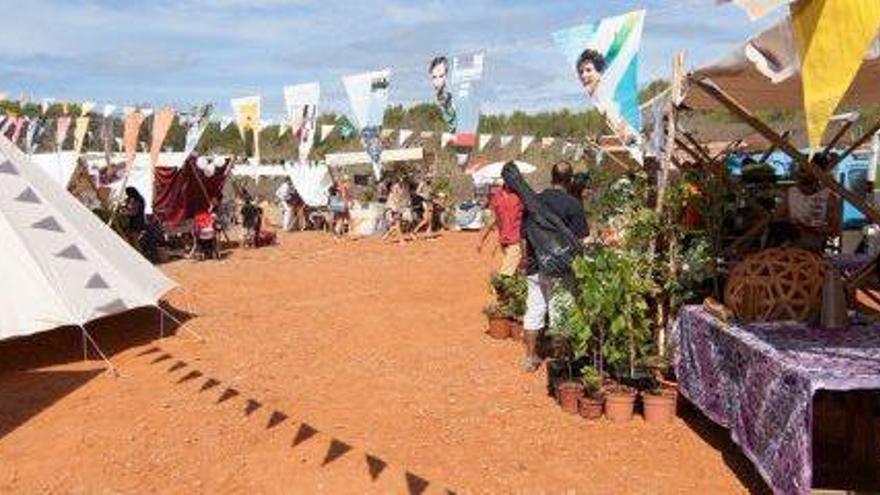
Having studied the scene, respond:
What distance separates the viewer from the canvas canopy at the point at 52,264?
Answer: 317 inches

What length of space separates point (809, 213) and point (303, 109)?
48.4 feet

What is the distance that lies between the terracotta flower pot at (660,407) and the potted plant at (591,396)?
0.32m

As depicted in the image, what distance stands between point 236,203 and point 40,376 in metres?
18.1

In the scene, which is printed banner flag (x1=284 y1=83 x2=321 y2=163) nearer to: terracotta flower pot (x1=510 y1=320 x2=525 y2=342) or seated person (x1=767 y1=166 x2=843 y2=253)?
terracotta flower pot (x1=510 y1=320 x2=525 y2=342)

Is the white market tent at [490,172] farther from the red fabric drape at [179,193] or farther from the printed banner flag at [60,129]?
the printed banner flag at [60,129]

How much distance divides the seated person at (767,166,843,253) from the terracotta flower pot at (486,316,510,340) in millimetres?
3028

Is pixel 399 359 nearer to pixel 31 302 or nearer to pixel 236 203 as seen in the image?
pixel 31 302

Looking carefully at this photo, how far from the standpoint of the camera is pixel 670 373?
22.4ft

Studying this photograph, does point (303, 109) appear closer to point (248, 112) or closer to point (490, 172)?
point (248, 112)

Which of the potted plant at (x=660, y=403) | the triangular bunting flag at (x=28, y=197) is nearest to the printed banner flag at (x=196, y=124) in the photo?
the triangular bunting flag at (x=28, y=197)

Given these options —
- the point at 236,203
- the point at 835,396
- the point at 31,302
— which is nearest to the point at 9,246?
the point at 31,302

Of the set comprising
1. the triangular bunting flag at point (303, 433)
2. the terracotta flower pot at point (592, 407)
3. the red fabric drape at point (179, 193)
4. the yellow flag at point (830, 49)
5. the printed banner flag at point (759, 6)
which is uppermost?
the printed banner flag at point (759, 6)

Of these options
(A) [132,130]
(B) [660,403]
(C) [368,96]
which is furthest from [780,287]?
(A) [132,130]

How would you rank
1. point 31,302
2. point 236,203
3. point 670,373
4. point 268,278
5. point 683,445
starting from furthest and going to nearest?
point 236,203 < point 268,278 < point 31,302 < point 670,373 < point 683,445
